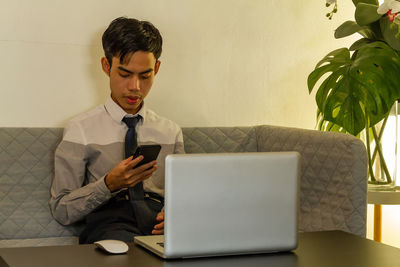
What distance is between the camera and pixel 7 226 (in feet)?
7.04

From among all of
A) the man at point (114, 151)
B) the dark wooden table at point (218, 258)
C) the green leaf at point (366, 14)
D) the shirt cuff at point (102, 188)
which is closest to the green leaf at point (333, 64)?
the green leaf at point (366, 14)

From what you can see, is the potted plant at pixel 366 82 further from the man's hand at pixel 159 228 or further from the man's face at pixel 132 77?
the man's hand at pixel 159 228

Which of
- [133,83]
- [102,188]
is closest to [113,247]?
[102,188]

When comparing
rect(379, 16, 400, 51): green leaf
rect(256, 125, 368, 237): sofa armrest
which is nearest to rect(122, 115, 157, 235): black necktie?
rect(256, 125, 368, 237): sofa armrest

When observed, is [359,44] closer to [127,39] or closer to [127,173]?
[127,39]

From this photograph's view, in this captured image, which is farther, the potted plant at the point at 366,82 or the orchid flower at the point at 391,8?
the potted plant at the point at 366,82

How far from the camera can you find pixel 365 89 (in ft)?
7.47

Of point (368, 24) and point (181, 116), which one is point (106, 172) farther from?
point (368, 24)

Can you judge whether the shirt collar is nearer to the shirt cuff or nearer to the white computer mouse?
the shirt cuff

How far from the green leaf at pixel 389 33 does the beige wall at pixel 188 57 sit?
0.45m

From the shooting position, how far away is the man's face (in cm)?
211

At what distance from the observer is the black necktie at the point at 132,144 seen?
209cm

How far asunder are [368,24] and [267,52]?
1.46 feet

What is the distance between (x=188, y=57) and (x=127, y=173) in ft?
2.53
